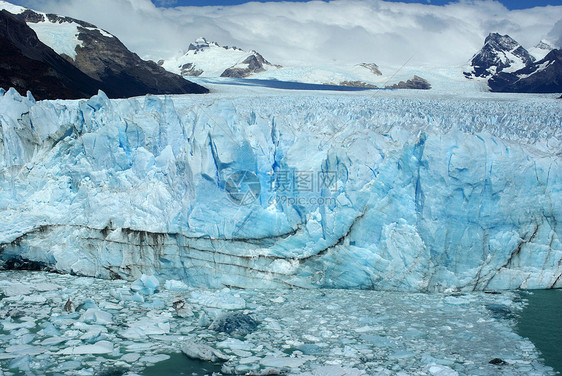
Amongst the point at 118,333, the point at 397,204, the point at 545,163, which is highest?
the point at 545,163

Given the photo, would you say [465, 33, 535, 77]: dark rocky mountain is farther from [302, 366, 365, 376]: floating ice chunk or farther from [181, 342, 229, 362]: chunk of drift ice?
[181, 342, 229, 362]: chunk of drift ice

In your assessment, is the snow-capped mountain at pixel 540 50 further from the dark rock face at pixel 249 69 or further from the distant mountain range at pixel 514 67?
the dark rock face at pixel 249 69

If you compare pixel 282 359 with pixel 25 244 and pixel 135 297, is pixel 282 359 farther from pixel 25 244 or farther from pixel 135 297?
pixel 25 244

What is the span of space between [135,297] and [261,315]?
122 cm

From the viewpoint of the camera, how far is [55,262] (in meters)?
5.18

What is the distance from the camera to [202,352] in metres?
3.39

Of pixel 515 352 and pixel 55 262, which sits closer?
pixel 515 352

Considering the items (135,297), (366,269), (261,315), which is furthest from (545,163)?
(135,297)

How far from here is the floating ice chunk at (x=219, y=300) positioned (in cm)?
432

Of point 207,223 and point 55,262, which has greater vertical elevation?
point 207,223

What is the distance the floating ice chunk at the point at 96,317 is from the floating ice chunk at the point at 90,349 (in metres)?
0.42

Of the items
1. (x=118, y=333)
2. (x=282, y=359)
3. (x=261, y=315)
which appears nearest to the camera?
(x=282, y=359)

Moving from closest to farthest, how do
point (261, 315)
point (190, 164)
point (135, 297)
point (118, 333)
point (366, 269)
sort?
point (118, 333) → point (261, 315) → point (135, 297) → point (366, 269) → point (190, 164)

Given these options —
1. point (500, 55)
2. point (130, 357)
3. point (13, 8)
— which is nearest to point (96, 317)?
point (130, 357)
